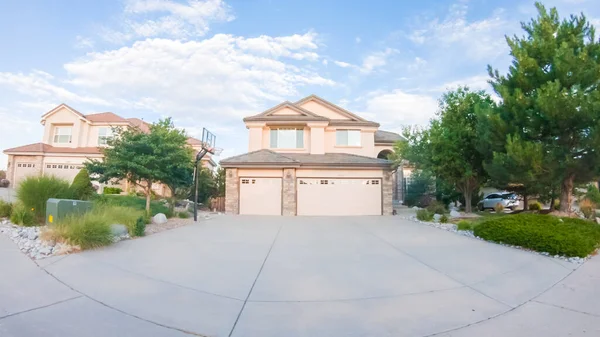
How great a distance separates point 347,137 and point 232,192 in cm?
961

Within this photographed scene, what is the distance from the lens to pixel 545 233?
778 centimetres

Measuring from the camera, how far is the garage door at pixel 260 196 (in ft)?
61.3

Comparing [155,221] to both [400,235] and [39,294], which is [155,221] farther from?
[400,235]

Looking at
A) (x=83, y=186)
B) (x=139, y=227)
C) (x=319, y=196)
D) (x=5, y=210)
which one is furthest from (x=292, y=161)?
(x=5, y=210)

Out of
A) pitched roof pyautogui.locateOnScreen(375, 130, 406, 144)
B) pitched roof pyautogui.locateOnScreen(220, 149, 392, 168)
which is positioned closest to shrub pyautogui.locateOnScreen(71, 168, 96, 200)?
pitched roof pyautogui.locateOnScreen(220, 149, 392, 168)

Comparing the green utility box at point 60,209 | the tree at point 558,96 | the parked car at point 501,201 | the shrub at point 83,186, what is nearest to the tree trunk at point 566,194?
the tree at point 558,96

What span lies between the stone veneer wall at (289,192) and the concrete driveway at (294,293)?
10.2 m

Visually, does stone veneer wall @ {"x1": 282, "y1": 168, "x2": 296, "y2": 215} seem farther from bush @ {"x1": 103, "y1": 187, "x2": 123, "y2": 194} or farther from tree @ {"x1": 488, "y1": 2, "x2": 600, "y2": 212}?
bush @ {"x1": 103, "y1": 187, "x2": 123, "y2": 194}

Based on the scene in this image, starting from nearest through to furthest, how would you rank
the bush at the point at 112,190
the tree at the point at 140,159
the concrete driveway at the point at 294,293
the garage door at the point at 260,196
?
1. the concrete driveway at the point at 294,293
2. the tree at the point at 140,159
3. the garage door at the point at 260,196
4. the bush at the point at 112,190

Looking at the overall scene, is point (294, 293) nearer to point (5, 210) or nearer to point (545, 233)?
point (545, 233)

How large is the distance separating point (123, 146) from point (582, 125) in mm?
17949

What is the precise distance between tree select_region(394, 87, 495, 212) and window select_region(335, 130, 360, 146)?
6.18m

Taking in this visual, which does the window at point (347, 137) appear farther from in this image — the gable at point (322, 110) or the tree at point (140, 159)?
the tree at point (140, 159)

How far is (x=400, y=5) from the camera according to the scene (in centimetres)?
1311
